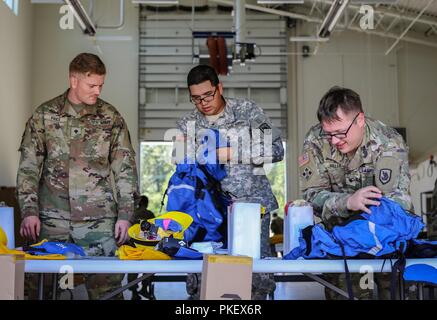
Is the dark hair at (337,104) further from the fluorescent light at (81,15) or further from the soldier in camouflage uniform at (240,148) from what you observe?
the fluorescent light at (81,15)

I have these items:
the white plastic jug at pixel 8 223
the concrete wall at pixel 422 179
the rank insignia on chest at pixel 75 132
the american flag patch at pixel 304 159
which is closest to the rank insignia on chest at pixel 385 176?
the american flag patch at pixel 304 159

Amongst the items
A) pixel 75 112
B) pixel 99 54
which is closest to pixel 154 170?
pixel 99 54

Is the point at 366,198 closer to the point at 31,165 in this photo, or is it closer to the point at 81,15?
the point at 31,165

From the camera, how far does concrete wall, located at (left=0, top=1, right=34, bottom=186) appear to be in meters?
10.0

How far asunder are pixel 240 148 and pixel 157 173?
9940 mm

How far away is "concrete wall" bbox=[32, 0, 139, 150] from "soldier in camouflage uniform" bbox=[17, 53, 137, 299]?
928cm

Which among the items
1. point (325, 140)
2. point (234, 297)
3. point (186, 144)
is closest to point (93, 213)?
point (186, 144)

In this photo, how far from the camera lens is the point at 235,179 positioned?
9.95ft

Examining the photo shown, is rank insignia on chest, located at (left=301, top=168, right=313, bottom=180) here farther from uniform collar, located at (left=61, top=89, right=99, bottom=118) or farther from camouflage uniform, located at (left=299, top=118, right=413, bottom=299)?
uniform collar, located at (left=61, top=89, right=99, bottom=118)

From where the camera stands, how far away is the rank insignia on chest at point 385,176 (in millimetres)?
2342

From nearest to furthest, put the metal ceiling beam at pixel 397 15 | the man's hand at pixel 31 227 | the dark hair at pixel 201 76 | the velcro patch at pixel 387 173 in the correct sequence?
1. the velcro patch at pixel 387 173
2. the man's hand at pixel 31 227
3. the dark hair at pixel 201 76
4. the metal ceiling beam at pixel 397 15

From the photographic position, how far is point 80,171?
3057 millimetres

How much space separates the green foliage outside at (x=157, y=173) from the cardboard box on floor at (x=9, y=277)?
429 inches

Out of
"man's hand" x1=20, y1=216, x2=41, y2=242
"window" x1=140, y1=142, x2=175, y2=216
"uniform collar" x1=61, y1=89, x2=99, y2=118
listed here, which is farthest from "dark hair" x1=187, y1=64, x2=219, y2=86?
"window" x1=140, y1=142, x2=175, y2=216
